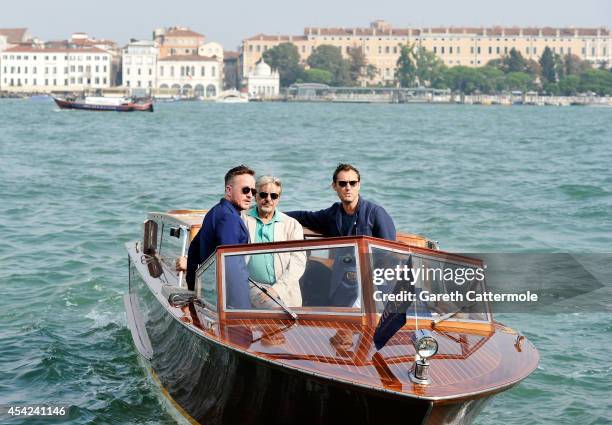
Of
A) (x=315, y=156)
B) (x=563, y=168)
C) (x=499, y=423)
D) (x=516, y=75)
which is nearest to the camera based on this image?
(x=499, y=423)

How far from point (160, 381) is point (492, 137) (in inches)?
1803

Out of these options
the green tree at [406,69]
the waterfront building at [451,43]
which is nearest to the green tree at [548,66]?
the waterfront building at [451,43]

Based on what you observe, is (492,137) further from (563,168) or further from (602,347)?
(602,347)

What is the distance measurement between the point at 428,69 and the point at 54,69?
5639cm

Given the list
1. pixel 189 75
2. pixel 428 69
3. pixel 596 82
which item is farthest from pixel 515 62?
pixel 189 75

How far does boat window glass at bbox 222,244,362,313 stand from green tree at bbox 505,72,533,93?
160 metres

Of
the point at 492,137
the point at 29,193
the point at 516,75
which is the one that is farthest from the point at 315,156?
the point at 516,75

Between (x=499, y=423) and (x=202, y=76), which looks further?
(x=202, y=76)

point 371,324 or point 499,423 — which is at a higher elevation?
point 371,324

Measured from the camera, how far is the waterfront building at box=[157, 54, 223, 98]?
171375mm

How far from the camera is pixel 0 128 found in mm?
52844

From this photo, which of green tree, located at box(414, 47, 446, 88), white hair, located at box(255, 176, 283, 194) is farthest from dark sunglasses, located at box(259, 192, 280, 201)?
green tree, located at box(414, 47, 446, 88)

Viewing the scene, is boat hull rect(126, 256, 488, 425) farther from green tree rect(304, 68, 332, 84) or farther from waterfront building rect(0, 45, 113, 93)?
green tree rect(304, 68, 332, 84)

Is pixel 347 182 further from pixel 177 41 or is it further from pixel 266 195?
pixel 177 41
